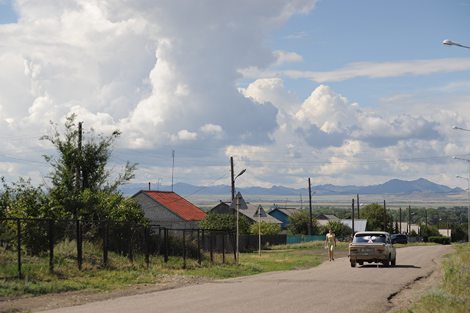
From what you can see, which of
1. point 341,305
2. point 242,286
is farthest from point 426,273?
point 341,305

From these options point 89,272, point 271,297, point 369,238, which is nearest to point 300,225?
point 369,238

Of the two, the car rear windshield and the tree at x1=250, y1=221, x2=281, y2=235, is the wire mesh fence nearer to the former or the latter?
the car rear windshield

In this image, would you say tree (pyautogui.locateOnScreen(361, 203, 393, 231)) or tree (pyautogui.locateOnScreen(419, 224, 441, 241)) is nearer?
tree (pyautogui.locateOnScreen(361, 203, 393, 231))

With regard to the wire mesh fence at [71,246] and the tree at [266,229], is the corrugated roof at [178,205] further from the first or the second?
the wire mesh fence at [71,246]

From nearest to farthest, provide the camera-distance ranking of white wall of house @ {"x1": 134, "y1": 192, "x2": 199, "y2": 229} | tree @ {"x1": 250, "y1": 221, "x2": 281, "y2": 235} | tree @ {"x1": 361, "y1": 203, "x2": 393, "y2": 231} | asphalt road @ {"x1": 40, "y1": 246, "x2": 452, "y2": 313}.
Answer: asphalt road @ {"x1": 40, "y1": 246, "x2": 452, "y2": 313}
white wall of house @ {"x1": 134, "y1": 192, "x2": 199, "y2": 229}
tree @ {"x1": 250, "y1": 221, "x2": 281, "y2": 235}
tree @ {"x1": 361, "y1": 203, "x2": 393, "y2": 231}

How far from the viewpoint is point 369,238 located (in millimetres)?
35719

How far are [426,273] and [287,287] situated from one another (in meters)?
10.7

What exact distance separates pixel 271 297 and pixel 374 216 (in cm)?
12386

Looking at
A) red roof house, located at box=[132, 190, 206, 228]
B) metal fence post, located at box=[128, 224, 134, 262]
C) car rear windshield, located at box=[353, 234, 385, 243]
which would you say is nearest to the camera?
metal fence post, located at box=[128, 224, 134, 262]

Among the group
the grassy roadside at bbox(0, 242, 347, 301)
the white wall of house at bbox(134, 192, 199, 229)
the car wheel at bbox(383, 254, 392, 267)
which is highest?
the white wall of house at bbox(134, 192, 199, 229)

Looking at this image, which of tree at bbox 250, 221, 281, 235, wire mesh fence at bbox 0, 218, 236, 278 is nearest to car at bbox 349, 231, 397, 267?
wire mesh fence at bbox 0, 218, 236, 278

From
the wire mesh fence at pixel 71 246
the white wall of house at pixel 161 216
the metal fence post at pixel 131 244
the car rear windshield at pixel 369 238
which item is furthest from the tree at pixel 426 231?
the metal fence post at pixel 131 244

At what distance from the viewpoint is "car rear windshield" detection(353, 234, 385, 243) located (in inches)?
1400

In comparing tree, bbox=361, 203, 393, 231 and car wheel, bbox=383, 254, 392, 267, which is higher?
tree, bbox=361, 203, 393, 231
